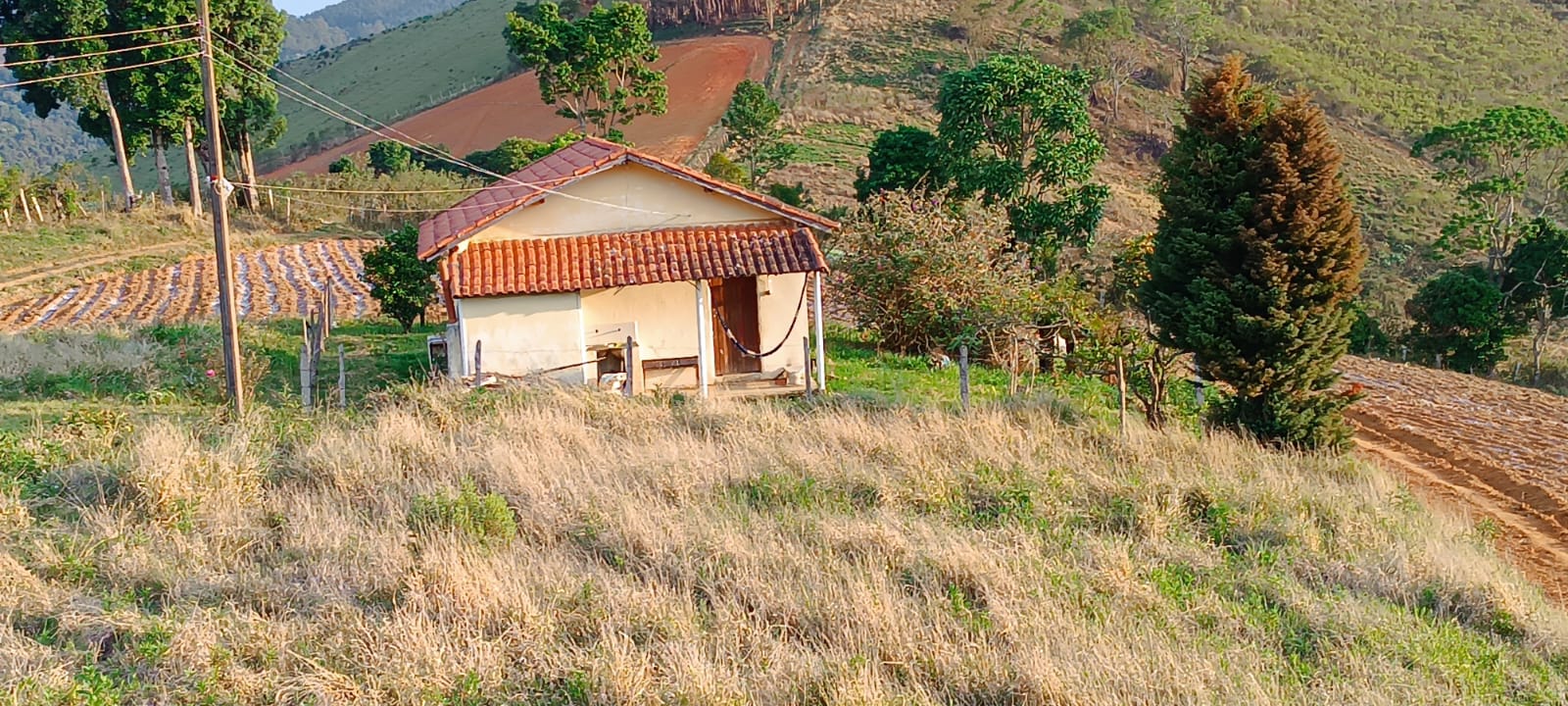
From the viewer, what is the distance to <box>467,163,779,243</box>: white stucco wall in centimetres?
1560

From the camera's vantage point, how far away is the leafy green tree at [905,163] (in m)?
28.0

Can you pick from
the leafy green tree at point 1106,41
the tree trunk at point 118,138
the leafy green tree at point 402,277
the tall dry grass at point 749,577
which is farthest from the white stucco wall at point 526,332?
the leafy green tree at point 1106,41

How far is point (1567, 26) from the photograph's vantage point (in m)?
63.6

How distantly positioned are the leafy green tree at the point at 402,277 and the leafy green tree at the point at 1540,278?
86.2 ft

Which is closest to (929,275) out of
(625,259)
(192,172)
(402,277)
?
(625,259)

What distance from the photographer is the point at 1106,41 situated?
5694 centimetres

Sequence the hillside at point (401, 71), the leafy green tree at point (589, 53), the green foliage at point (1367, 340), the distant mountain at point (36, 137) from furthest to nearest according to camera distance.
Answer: the distant mountain at point (36, 137)
the hillside at point (401, 71)
the leafy green tree at point (589, 53)
the green foliage at point (1367, 340)

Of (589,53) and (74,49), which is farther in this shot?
(589,53)

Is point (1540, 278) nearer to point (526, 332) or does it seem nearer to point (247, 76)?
point (526, 332)

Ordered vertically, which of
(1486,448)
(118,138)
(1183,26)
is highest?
(1183,26)

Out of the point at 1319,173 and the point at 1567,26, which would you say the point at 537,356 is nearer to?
the point at 1319,173

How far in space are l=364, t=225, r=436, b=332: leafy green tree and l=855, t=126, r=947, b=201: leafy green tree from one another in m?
11.5

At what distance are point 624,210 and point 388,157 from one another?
37768 millimetres

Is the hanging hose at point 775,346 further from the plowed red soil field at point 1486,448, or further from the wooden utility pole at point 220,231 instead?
the plowed red soil field at point 1486,448
